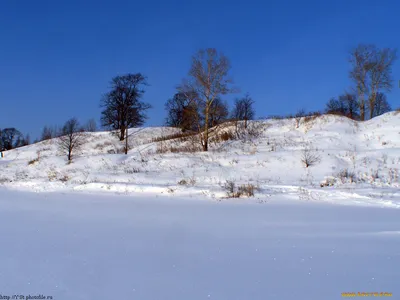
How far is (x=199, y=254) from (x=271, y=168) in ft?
37.9

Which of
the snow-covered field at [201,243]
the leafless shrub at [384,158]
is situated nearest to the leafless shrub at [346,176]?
the snow-covered field at [201,243]

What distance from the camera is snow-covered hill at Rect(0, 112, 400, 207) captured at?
9055 mm

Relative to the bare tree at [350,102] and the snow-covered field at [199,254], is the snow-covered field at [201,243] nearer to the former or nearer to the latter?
the snow-covered field at [199,254]

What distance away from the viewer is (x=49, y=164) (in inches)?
848

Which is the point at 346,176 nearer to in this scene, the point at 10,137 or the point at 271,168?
the point at 271,168

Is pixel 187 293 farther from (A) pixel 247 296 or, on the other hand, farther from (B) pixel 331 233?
(B) pixel 331 233

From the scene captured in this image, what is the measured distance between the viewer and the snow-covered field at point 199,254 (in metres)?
2.47

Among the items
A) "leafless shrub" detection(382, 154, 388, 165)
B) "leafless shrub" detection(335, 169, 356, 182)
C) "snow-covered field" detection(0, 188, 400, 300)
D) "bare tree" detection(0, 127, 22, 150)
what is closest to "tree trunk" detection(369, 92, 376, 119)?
"leafless shrub" detection(382, 154, 388, 165)

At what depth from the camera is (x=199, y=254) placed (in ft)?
10.8

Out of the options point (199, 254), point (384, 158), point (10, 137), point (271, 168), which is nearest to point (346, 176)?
point (271, 168)

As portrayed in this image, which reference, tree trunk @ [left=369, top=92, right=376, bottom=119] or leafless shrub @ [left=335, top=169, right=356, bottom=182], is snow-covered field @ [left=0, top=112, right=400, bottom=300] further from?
tree trunk @ [left=369, top=92, right=376, bottom=119]

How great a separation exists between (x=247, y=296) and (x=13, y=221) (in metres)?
4.82

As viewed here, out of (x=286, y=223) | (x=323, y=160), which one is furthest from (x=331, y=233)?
(x=323, y=160)

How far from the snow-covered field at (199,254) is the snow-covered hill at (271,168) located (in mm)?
3059
